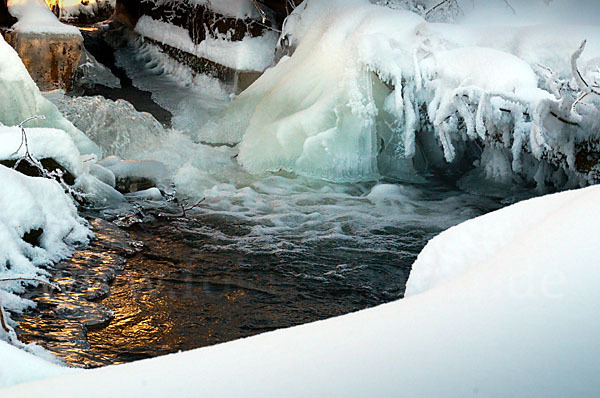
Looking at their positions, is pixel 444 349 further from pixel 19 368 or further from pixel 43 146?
pixel 43 146

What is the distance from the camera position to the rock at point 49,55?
11.0 metres

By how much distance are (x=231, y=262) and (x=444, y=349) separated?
3.94 metres

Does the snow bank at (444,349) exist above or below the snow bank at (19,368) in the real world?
above

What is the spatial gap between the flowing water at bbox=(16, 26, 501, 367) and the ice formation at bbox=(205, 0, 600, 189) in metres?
0.38

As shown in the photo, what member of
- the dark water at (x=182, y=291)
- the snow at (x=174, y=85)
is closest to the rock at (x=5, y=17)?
the snow at (x=174, y=85)

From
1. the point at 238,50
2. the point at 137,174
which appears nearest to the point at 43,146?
the point at 137,174

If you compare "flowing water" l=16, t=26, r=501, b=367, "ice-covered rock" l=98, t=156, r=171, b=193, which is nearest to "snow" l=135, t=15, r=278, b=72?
"flowing water" l=16, t=26, r=501, b=367

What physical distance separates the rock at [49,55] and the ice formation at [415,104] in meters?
3.91

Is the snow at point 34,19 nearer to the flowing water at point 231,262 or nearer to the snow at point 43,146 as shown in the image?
the flowing water at point 231,262

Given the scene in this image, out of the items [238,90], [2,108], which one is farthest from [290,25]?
[2,108]

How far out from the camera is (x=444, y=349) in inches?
44.6

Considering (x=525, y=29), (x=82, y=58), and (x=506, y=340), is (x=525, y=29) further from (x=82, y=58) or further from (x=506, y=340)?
(x=82, y=58)

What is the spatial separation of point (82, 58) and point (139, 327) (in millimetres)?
8895

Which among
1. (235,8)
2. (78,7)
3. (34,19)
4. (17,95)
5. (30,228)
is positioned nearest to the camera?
(30,228)
